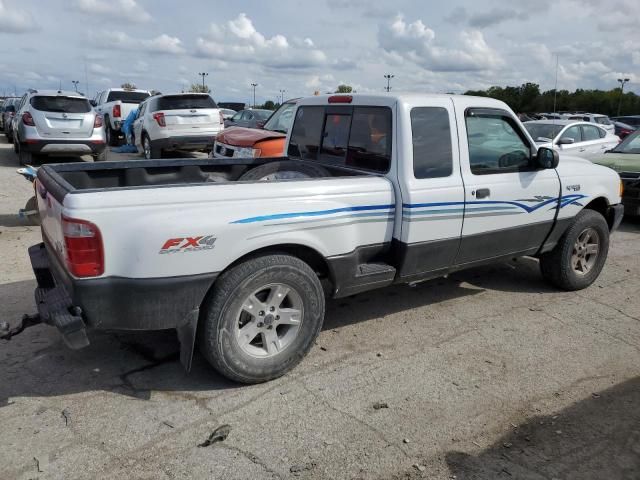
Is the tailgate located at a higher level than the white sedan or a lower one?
lower

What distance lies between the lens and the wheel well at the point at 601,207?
18.7 feet

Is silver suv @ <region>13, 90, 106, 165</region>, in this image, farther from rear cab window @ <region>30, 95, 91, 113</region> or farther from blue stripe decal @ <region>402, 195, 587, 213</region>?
blue stripe decal @ <region>402, 195, 587, 213</region>

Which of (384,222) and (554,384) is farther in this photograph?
(384,222)

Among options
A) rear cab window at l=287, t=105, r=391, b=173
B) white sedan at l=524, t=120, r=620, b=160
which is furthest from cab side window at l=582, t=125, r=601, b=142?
rear cab window at l=287, t=105, r=391, b=173

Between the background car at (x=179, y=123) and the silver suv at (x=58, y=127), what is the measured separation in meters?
1.22

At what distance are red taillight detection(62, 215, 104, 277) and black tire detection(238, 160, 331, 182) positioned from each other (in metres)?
1.96

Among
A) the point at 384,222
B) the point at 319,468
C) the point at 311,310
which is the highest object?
the point at 384,222

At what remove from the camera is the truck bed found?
4.23 meters

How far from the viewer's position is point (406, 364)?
399cm

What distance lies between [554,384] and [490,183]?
1.66 metres

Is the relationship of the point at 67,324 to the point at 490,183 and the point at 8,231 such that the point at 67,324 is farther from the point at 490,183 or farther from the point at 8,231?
the point at 8,231

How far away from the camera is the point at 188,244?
315cm

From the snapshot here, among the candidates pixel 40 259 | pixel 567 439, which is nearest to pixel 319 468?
pixel 567 439

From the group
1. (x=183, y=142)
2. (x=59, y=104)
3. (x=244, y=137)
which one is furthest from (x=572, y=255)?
(x=59, y=104)
